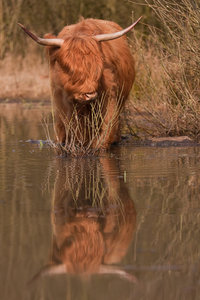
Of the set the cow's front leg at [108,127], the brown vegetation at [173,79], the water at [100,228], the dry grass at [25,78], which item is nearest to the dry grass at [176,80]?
the brown vegetation at [173,79]

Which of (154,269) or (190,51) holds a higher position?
(190,51)

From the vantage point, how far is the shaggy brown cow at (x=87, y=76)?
758 cm

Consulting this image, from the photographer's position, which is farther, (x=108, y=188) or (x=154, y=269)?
(x=108, y=188)

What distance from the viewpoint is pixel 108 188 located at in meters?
5.77

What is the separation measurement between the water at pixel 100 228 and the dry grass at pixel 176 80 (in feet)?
3.71

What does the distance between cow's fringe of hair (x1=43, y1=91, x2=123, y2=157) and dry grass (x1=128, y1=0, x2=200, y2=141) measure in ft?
2.17

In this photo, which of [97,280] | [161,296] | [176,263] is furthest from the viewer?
[176,263]

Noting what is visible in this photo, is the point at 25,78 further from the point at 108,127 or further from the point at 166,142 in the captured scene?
the point at 108,127

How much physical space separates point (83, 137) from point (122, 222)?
144 inches

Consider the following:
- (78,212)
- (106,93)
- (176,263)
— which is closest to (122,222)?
(78,212)

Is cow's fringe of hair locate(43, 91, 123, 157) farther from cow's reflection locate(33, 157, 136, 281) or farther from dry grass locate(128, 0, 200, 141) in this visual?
→ cow's reflection locate(33, 157, 136, 281)

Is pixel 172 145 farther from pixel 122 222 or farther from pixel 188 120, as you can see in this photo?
pixel 122 222

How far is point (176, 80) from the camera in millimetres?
8500

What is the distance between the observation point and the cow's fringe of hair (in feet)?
24.8
